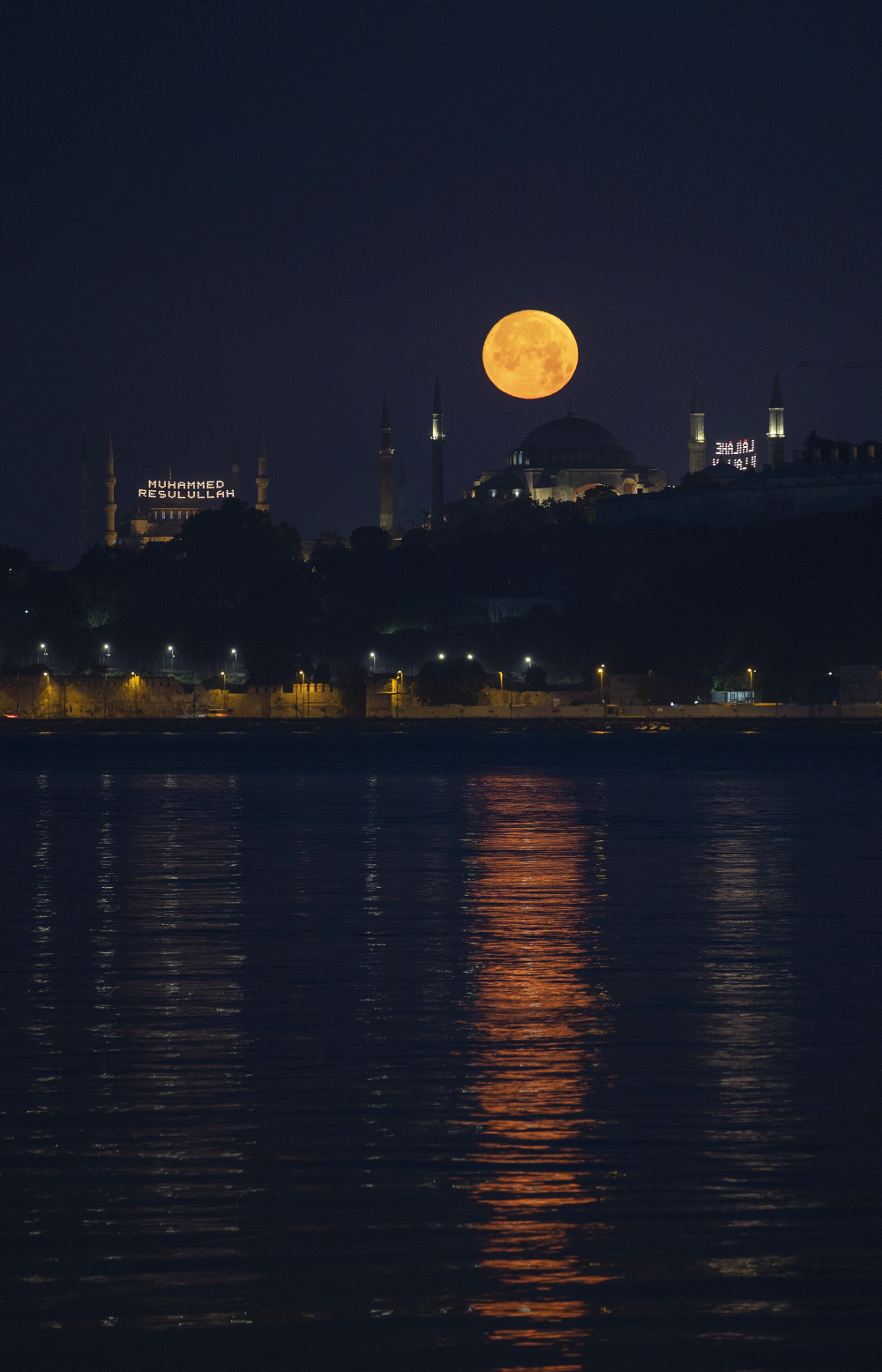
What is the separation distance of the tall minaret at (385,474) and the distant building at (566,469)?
10.4 meters

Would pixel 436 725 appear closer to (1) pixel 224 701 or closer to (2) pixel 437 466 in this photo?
(1) pixel 224 701

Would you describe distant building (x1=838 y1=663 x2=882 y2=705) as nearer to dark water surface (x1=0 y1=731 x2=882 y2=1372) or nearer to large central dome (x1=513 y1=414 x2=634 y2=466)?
large central dome (x1=513 y1=414 x2=634 y2=466)

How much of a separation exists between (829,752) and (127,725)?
2105 inches

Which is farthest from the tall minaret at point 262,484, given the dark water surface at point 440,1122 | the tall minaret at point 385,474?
the dark water surface at point 440,1122

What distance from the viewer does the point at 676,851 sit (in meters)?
36.0

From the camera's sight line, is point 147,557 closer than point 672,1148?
No

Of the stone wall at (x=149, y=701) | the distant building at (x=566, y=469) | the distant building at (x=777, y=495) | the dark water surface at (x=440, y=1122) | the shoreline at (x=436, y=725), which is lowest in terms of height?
the dark water surface at (x=440, y=1122)

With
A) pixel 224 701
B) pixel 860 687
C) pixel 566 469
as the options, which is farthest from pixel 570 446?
pixel 860 687

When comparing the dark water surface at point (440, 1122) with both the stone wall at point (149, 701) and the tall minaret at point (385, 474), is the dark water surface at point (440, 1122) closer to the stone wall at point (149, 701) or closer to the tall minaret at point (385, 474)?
the stone wall at point (149, 701)

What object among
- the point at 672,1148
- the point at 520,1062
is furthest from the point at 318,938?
the point at 672,1148

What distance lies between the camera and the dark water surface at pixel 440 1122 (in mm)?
8156

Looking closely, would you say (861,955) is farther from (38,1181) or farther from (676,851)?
(676,851)

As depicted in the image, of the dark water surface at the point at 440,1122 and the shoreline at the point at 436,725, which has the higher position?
the shoreline at the point at 436,725

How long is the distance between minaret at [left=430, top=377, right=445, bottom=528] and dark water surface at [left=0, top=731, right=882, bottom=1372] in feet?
494
